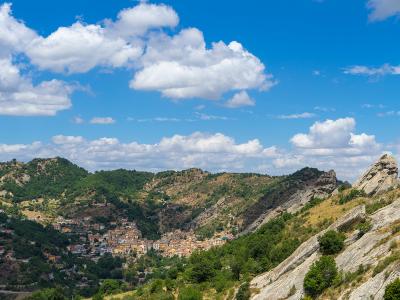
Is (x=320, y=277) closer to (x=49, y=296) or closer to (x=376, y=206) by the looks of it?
(x=376, y=206)

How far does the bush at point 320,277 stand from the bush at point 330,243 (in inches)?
242

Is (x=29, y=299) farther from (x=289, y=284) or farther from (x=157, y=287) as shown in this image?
(x=289, y=284)

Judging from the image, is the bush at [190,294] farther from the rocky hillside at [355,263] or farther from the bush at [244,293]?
the bush at [244,293]

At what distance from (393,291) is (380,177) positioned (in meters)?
81.9

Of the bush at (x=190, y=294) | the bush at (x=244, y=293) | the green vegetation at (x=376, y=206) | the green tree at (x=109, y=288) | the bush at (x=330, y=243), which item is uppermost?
the green vegetation at (x=376, y=206)

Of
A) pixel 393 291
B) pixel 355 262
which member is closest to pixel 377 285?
pixel 393 291

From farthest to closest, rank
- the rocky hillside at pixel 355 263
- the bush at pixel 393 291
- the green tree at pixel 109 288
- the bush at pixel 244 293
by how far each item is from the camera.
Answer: the green tree at pixel 109 288 → the bush at pixel 244 293 → the rocky hillside at pixel 355 263 → the bush at pixel 393 291

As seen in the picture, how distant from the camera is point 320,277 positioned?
59.0 metres

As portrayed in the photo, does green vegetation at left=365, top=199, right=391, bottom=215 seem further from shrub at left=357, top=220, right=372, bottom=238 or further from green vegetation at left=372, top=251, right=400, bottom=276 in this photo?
green vegetation at left=372, top=251, right=400, bottom=276

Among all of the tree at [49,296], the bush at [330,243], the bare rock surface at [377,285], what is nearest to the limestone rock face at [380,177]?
the bush at [330,243]

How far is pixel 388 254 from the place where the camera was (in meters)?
54.0

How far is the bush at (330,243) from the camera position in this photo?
6786cm

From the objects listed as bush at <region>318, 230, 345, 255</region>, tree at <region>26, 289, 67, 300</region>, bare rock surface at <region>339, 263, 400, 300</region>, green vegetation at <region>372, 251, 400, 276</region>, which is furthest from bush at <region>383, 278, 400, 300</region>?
tree at <region>26, 289, 67, 300</region>

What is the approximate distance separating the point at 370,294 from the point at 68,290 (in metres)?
168
